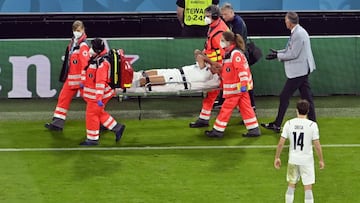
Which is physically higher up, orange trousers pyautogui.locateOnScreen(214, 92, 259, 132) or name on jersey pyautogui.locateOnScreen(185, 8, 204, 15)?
name on jersey pyautogui.locateOnScreen(185, 8, 204, 15)

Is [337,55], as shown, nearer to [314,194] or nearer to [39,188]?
[314,194]

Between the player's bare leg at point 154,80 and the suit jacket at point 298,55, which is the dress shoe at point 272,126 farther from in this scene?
the player's bare leg at point 154,80

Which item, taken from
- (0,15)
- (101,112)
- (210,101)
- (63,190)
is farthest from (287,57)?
(0,15)

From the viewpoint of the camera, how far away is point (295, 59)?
52.0 ft

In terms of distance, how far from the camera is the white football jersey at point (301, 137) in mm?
11391

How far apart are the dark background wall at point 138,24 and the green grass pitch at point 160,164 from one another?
4.54m

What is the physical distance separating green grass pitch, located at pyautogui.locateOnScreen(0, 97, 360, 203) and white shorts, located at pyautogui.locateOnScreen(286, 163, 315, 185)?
98 cm

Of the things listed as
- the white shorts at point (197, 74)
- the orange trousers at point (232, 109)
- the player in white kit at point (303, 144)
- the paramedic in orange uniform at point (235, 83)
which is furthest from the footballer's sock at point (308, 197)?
the white shorts at point (197, 74)

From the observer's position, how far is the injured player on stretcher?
659 inches

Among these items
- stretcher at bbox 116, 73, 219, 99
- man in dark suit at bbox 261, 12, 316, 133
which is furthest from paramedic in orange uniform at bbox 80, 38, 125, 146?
man in dark suit at bbox 261, 12, 316, 133

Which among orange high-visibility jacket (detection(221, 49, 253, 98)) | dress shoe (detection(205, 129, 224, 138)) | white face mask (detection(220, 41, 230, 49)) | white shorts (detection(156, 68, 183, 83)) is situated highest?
white face mask (detection(220, 41, 230, 49))

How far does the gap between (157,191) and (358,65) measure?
26.3 feet

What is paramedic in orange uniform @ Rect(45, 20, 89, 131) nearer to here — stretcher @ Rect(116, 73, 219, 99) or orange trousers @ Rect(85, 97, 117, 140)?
stretcher @ Rect(116, 73, 219, 99)

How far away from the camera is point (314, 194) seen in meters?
12.8
